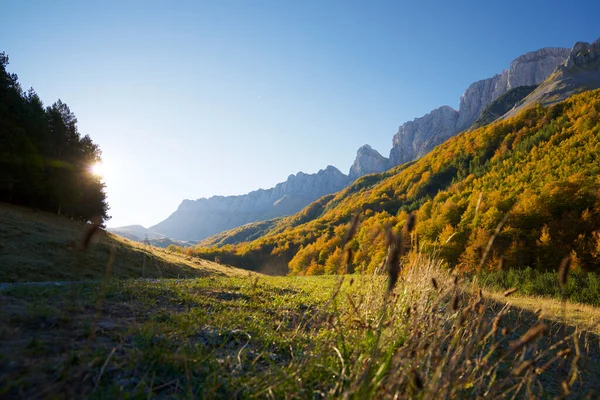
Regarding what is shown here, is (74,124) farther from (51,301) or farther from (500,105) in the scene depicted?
(500,105)

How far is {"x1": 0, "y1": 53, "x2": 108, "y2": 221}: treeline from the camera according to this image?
1023 inches

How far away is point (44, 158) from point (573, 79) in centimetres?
15610

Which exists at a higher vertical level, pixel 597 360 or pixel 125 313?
pixel 125 313

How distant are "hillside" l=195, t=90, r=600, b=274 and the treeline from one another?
1236 inches

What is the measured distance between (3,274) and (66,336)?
11.2 m

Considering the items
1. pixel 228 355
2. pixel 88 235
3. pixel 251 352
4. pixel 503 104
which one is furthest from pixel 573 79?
pixel 88 235

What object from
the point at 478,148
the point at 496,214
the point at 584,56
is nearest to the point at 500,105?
the point at 584,56

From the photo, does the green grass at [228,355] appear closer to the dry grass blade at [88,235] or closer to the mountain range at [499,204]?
the dry grass blade at [88,235]

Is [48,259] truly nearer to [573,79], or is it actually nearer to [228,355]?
[228,355]

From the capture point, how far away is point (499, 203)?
3703 cm

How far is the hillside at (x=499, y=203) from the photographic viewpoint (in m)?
29.7

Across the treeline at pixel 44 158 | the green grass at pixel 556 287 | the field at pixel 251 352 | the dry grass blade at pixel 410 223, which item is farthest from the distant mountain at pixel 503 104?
the dry grass blade at pixel 410 223

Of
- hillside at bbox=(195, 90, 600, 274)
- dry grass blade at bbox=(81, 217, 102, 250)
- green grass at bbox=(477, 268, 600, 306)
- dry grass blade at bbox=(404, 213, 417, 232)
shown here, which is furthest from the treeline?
green grass at bbox=(477, 268, 600, 306)

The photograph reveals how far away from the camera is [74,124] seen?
3594cm
